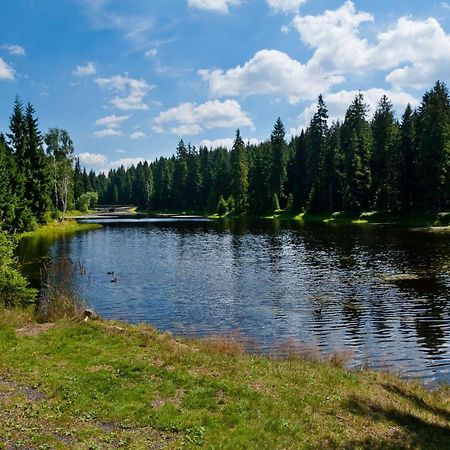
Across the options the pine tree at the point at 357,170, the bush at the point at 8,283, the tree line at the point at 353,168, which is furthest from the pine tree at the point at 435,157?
the bush at the point at 8,283

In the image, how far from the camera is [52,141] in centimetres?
9825

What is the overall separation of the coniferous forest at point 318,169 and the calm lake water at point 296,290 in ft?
57.1

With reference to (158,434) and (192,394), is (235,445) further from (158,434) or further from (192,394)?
(192,394)

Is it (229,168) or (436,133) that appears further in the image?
(229,168)

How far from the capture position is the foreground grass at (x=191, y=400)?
1005 cm

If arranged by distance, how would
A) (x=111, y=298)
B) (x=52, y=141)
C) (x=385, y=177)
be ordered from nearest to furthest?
(x=111, y=298), (x=385, y=177), (x=52, y=141)

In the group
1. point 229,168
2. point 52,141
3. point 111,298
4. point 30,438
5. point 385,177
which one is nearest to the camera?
point 30,438

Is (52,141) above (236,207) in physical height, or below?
above

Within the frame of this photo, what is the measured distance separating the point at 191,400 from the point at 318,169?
335ft

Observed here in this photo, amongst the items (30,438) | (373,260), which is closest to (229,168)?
(373,260)

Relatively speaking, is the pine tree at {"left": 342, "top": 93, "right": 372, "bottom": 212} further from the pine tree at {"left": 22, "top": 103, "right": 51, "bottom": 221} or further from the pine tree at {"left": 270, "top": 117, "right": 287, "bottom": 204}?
the pine tree at {"left": 22, "top": 103, "right": 51, "bottom": 221}

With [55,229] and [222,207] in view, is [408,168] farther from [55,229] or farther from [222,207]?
[55,229]

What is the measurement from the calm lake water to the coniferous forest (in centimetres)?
1741

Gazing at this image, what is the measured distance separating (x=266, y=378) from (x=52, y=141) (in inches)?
3757
